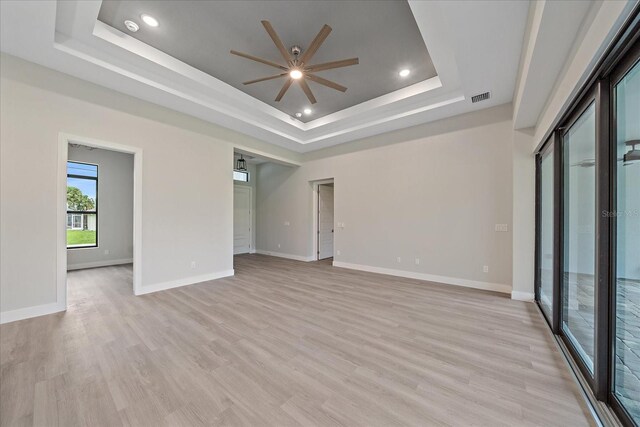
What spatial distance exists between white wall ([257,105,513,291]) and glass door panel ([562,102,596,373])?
4.80ft

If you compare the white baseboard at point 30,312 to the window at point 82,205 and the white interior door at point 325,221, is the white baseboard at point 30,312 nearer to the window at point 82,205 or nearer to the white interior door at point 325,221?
the window at point 82,205

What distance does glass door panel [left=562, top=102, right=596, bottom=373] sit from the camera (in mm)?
1909

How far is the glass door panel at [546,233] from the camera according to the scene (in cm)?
297

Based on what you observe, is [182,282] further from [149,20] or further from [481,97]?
[481,97]

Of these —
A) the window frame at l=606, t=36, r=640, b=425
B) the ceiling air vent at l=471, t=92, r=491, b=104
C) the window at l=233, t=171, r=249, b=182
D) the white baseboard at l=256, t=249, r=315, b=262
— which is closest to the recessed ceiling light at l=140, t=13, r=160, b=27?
the window frame at l=606, t=36, r=640, b=425

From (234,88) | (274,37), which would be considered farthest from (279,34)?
(234,88)

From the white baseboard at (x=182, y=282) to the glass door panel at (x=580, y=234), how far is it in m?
Answer: 5.13

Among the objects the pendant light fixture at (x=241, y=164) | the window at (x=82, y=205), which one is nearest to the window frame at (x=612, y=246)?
the pendant light fixture at (x=241, y=164)

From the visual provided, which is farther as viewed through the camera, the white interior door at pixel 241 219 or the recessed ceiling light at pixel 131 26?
the white interior door at pixel 241 219

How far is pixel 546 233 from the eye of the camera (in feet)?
10.4

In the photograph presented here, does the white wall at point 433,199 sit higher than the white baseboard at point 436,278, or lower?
higher

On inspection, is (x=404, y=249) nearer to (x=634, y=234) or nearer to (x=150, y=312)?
(x=634, y=234)

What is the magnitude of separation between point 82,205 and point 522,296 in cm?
933

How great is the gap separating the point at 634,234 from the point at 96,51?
5281mm
